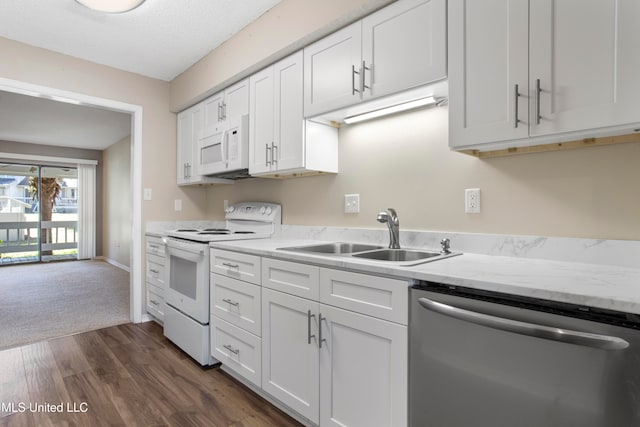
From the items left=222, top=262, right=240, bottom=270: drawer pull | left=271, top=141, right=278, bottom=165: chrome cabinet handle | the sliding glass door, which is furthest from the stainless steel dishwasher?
the sliding glass door

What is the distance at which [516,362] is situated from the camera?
99 cm

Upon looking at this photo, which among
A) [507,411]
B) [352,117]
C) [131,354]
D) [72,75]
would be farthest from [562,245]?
[72,75]

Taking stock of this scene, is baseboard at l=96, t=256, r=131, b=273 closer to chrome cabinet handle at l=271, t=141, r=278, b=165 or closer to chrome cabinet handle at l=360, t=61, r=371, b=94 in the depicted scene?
chrome cabinet handle at l=271, t=141, r=278, b=165

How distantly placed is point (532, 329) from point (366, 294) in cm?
59

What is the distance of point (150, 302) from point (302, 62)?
8.58 ft

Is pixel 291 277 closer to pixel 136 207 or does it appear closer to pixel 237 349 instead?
pixel 237 349

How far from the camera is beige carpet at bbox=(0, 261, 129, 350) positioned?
3086 millimetres

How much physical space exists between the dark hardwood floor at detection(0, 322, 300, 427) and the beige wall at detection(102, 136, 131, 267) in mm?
3841

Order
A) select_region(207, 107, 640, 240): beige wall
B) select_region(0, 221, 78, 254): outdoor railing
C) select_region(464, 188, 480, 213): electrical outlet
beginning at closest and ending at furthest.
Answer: select_region(207, 107, 640, 240): beige wall < select_region(464, 188, 480, 213): electrical outlet < select_region(0, 221, 78, 254): outdoor railing

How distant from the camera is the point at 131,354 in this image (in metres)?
2.56

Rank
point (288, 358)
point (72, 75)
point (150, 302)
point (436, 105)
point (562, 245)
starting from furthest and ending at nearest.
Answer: point (150, 302), point (72, 75), point (436, 105), point (288, 358), point (562, 245)

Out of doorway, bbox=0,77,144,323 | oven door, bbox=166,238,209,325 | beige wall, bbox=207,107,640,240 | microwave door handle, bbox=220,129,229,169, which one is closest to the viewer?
beige wall, bbox=207,107,640,240

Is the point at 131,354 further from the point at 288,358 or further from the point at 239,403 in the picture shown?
the point at 288,358

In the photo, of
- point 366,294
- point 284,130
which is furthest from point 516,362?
point 284,130
